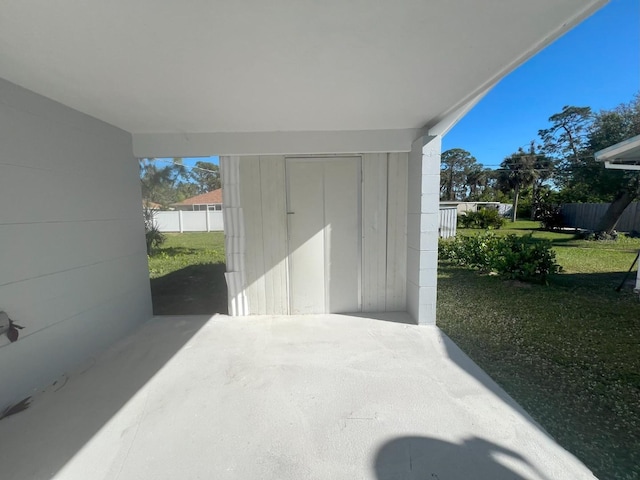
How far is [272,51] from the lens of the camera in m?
1.52

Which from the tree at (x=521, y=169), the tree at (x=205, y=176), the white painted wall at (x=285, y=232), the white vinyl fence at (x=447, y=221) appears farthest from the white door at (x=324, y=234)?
the tree at (x=521, y=169)

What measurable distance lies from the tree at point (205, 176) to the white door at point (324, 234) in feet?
27.0

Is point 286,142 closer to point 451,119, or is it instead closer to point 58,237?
point 451,119

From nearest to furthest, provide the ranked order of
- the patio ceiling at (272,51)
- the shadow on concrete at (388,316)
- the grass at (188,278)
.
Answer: the patio ceiling at (272,51), the shadow on concrete at (388,316), the grass at (188,278)

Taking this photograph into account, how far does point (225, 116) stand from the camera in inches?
103

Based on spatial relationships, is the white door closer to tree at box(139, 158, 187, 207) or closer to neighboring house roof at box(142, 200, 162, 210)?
tree at box(139, 158, 187, 207)

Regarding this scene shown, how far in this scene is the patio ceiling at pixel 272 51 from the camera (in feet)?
3.94

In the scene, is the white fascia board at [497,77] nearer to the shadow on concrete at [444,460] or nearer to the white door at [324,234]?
the white door at [324,234]

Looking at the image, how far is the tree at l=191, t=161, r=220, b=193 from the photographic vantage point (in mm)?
10609

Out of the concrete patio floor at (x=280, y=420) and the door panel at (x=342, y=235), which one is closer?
the concrete patio floor at (x=280, y=420)

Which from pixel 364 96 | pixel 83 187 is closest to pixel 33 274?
pixel 83 187

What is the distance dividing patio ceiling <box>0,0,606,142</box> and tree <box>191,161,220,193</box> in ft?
28.6

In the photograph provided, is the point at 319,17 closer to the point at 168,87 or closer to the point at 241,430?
the point at 168,87

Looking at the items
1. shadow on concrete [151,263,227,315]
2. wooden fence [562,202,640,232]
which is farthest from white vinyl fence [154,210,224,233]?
wooden fence [562,202,640,232]
